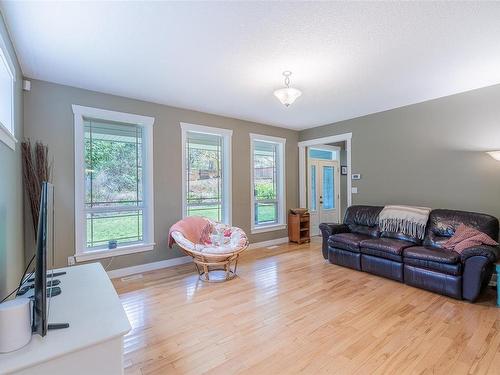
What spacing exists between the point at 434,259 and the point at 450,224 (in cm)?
71

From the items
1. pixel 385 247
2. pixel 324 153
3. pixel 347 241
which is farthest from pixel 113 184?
pixel 324 153

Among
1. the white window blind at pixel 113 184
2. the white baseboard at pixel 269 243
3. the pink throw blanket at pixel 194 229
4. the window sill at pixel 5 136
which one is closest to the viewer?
the window sill at pixel 5 136

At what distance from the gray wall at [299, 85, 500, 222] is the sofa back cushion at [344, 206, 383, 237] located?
1.49 ft

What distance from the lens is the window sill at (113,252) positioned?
350cm

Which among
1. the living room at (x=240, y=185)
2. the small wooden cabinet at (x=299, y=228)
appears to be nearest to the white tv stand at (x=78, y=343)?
the living room at (x=240, y=185)

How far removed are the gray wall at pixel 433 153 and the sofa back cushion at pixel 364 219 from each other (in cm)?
45

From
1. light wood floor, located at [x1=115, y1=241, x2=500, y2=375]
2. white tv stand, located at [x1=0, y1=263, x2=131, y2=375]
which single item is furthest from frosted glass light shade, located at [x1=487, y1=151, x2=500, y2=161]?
white tv stand, located at [x1=0, y1=263, x2=131, y2=375]

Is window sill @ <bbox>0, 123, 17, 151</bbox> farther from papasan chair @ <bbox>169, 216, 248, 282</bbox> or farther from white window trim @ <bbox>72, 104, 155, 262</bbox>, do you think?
papasan chair @ <bbox>169, 216, 248, 282</bbox>

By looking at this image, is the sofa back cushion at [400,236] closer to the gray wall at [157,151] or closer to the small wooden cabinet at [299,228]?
the small wooden cabinet at [299,228]

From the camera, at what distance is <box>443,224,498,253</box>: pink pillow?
A: 9.97ft

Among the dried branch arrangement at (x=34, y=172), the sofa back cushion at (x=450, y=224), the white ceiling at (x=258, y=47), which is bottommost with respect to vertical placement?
the sofa back cushion at (x=450, y=224)

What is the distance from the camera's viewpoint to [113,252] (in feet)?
12.2

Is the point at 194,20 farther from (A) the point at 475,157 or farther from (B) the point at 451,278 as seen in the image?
(A) the point at 475,157

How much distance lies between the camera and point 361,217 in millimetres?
4457
